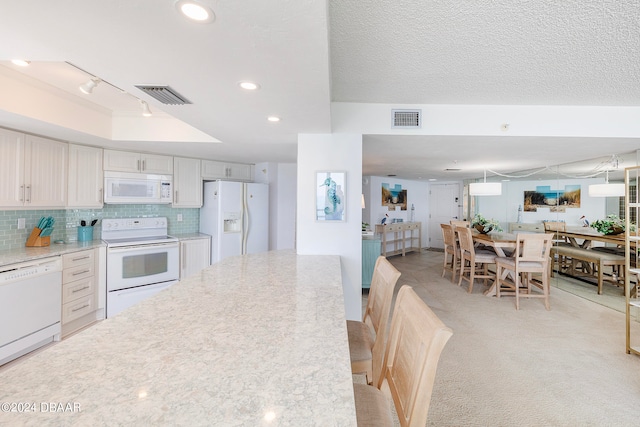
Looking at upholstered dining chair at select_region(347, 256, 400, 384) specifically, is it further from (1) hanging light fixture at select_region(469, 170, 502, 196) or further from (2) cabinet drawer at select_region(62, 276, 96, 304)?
(1) hanging light fixture at select_region(469, 170, 502, 196)

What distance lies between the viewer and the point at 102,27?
1.07 metres

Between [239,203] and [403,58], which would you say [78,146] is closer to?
[239,203]

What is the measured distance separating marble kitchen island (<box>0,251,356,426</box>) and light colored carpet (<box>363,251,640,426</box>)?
1323 millimetres

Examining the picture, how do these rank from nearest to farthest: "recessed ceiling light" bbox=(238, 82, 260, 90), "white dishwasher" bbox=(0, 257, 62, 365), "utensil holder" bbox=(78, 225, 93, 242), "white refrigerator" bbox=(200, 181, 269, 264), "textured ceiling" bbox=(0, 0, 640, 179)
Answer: "textured ceiling" bbox=(0, 0, 640, 179), "recessed ceiling light" bbox=(238, 82, 260, 90), "white dishwasher" bbox=(0, 257, 62, 365), "utensil holder" bbox=(78, 225, 93, 242), "white refrigerator" bbox=(200, 181, 269, 264)

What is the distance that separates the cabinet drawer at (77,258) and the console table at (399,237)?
16.6 feet

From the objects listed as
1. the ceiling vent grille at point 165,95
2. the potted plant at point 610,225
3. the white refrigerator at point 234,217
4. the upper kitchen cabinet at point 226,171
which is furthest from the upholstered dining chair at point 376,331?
the potted plant at point 610,225

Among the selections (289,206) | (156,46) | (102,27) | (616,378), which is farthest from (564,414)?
(289,206)

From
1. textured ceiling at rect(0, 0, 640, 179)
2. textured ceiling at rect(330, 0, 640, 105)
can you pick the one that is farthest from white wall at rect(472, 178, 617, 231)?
textured ceiling at rect(330, 0, 640, 105)

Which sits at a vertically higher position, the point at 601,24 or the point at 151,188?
the point at 601,24

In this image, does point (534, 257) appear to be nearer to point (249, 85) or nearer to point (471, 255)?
point (471, 255)

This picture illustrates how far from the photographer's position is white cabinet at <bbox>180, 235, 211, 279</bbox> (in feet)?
12.6

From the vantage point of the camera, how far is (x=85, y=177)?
3.27m

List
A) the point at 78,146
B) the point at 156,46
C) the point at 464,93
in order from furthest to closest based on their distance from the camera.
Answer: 1. the point at 78,146
2. the point at 464,93
3. the point at 156,46

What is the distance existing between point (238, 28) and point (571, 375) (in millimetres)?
3214
